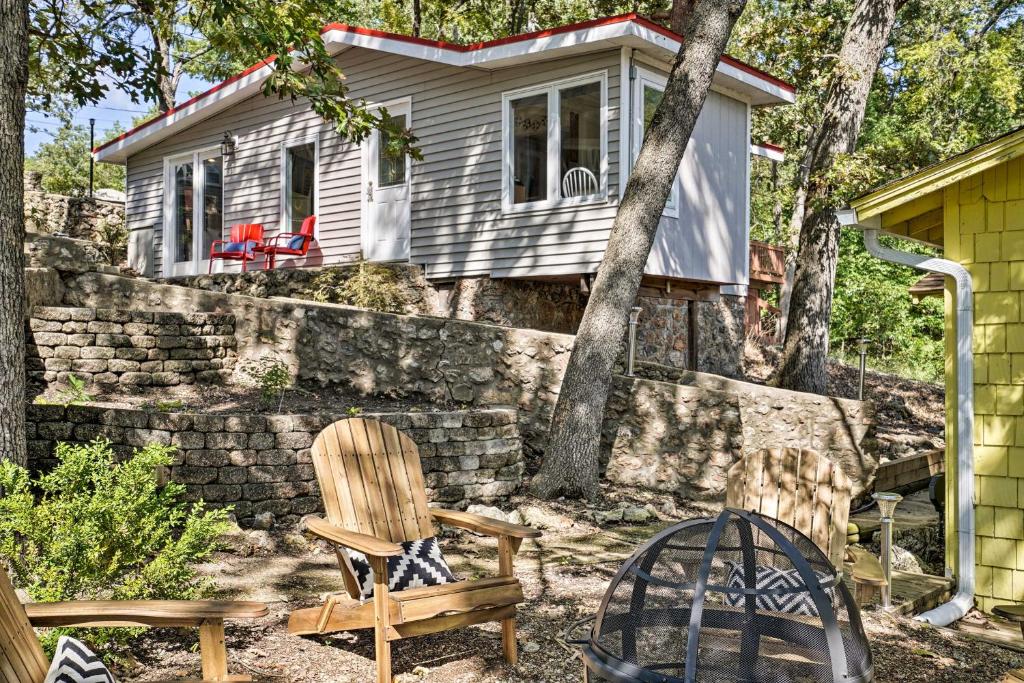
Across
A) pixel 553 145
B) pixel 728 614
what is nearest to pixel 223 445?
pixel 728 614

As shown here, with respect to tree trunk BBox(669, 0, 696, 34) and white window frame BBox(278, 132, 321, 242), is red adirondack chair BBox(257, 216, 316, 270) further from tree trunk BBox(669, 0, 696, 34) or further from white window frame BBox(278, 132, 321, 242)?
tree trunk BBox(669, 0, 696, 34)

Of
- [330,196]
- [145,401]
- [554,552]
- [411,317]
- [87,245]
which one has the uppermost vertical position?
[330,196]

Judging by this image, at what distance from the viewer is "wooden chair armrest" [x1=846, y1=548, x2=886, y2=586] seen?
13.4 feet

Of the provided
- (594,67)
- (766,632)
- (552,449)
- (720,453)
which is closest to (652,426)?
(720,453)

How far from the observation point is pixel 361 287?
10.6m

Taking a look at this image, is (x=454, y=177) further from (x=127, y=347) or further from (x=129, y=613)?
(x=129, y=613)

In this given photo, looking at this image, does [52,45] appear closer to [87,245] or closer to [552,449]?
[87,245]

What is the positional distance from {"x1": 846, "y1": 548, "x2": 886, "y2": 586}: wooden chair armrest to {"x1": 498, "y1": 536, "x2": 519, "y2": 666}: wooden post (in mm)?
1716

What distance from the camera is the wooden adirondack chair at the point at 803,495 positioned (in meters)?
4.50

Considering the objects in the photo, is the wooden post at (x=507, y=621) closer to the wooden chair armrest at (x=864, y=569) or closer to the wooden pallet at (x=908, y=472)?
the wooden chair armrest at (x=864, y=569)

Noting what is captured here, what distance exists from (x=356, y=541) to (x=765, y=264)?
435 inches

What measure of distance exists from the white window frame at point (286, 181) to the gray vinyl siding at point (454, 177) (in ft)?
0.25

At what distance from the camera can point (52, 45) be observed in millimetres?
6562

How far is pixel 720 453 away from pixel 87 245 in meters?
7.55
